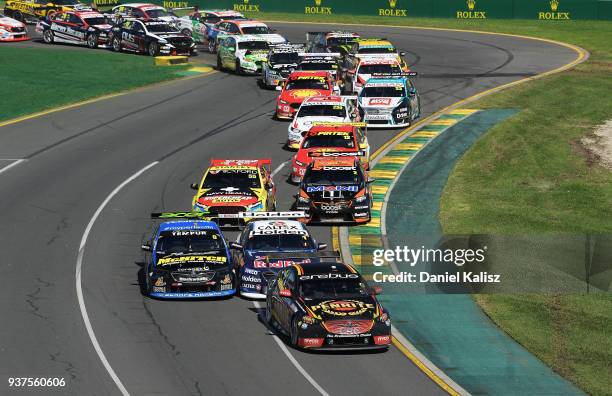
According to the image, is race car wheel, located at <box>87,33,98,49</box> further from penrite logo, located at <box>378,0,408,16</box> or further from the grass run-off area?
penrite logo, located at <box>378,0,408,16</box>

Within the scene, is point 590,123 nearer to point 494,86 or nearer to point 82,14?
point 494,86

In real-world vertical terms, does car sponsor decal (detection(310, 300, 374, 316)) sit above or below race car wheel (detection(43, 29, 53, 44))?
above

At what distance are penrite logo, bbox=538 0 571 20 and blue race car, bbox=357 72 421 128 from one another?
3522cm

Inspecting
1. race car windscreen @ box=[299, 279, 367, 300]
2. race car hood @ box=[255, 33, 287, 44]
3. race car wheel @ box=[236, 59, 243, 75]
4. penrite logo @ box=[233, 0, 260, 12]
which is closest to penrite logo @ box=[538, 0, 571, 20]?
penrite logo @ box=[233, 0, 260, 12]

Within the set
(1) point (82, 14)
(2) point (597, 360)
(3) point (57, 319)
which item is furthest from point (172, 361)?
(1) point (82, 14)

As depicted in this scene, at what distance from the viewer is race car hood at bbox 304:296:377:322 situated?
25.0 meters

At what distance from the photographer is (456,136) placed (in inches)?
1971

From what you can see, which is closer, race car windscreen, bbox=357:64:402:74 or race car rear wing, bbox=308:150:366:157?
race car rear wing, bbox=308:150:366:157

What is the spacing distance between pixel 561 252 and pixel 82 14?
48.5 meters

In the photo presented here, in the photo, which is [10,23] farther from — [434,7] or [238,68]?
[434,7]

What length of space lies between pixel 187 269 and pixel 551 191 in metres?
17.2

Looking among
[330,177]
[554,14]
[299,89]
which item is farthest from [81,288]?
[554,14]

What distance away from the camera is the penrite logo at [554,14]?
82.6 metres

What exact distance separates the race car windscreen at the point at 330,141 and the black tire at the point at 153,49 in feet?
97.2
